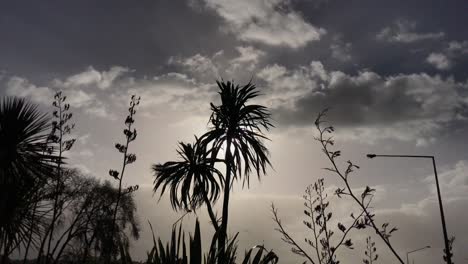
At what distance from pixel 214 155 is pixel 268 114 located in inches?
131

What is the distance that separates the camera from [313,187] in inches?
242

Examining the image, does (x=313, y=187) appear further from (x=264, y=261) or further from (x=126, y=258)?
(x=126, y=258)

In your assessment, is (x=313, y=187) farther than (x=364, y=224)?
Yes

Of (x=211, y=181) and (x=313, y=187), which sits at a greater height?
(x=211, y=181)

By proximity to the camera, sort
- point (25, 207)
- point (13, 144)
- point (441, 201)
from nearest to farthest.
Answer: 1. point (441, 201)
2. point (25, 207)
3. point (13, 144)

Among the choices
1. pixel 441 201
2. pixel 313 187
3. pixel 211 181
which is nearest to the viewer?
pixel 313 187

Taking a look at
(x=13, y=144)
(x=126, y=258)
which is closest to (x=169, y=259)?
(x=126, y=258)

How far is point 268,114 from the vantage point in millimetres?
19312

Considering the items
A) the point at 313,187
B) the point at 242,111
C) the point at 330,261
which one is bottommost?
the point at 330,261

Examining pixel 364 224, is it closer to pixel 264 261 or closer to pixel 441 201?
pixel 264 261

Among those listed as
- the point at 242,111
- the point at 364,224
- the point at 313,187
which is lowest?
the point at 364,224

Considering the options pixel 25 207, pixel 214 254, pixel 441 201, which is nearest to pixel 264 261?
pixel 214 254

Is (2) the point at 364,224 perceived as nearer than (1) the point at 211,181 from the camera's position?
Yes

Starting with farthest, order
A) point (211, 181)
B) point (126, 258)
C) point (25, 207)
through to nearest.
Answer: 1. point (211, 181)
2. point (25, 207)
3. point (126, 258)
